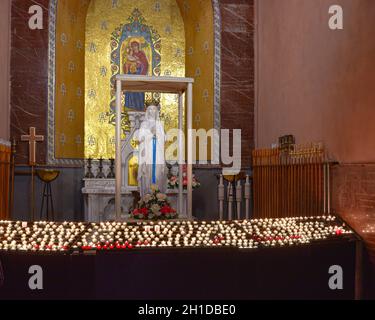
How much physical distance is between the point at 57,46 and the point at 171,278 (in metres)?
6.99

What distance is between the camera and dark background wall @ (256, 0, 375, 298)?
5.21m

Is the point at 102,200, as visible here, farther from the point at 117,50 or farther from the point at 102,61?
the point at 117,50

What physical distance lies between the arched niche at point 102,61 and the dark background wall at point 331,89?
1.45 meters

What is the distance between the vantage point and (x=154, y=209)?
6.80m

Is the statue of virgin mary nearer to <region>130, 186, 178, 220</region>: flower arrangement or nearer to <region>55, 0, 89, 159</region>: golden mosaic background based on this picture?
<region>130, 186, 178, 220</region>: flower arrangement

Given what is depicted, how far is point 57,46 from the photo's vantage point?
9664 mm

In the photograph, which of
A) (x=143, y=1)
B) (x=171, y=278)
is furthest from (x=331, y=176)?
(x=143, y=1)

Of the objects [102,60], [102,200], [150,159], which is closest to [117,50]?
[102,60]

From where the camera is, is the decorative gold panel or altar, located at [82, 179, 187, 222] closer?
altar, located at [82, 179, 187, 222]

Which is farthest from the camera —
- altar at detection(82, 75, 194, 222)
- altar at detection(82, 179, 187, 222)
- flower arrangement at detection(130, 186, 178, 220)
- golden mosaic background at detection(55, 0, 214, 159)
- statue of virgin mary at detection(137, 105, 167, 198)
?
golden mosaic background at detection(55, 0, 214, 159)

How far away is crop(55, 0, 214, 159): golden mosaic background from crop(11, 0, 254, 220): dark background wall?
32 cm

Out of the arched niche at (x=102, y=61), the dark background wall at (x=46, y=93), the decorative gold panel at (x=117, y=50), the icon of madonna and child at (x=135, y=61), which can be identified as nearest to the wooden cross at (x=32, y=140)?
the dark background wall at (x=46, y=93)

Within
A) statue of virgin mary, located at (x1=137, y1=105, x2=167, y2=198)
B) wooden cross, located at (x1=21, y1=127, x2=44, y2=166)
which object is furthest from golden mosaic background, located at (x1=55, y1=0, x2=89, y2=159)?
statue of virgin mary, located at (x1=137, y1=105, x2=167, y2=198)

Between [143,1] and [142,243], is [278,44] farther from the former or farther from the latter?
[142,243]
